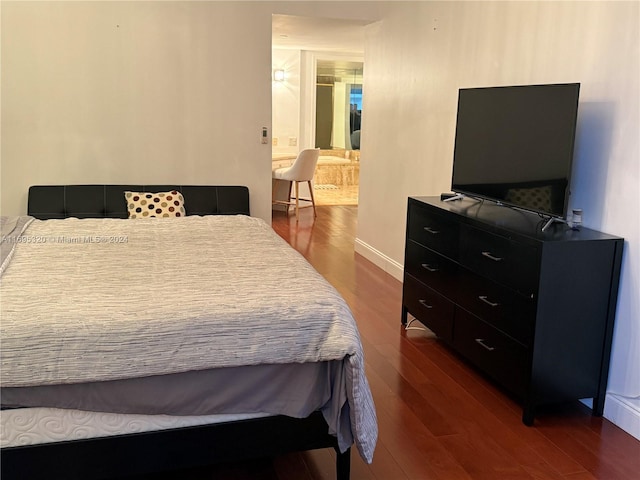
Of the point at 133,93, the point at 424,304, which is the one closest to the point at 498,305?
the point at 424,304

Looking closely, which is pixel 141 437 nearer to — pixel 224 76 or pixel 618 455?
pixel 618 455

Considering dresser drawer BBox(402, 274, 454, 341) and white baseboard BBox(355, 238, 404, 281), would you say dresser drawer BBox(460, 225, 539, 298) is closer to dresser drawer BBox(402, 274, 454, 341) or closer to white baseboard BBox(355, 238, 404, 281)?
dresser drawer BBox(402, 274, 454, 341)

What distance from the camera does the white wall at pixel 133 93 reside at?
4.06 meters

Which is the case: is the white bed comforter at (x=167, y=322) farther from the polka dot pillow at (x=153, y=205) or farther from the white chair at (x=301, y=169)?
the white chair at (x=301, y=169)

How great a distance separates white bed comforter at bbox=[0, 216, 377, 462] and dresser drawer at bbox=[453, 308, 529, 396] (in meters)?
0.93

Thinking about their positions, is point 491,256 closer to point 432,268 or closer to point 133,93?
point 432,268

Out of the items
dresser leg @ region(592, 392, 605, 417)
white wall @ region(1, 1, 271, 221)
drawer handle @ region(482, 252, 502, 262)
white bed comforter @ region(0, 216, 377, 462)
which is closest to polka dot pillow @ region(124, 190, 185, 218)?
white wall @ region(1, 1, 271, 221)

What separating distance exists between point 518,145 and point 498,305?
2.59 ft

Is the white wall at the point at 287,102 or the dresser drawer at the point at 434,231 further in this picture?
the white wall at the point at 287,102

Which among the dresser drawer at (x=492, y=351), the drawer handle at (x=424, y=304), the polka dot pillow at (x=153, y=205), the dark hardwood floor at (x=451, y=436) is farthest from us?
the polka dot pillow at (x=153, y=205)

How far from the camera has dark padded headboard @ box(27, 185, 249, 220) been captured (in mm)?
4066

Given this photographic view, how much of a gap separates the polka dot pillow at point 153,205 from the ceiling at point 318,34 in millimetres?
1824

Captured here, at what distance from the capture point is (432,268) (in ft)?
10.6

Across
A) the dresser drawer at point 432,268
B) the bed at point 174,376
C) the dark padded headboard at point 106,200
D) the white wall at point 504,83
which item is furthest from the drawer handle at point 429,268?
the dark padded headboard at point 106,200
